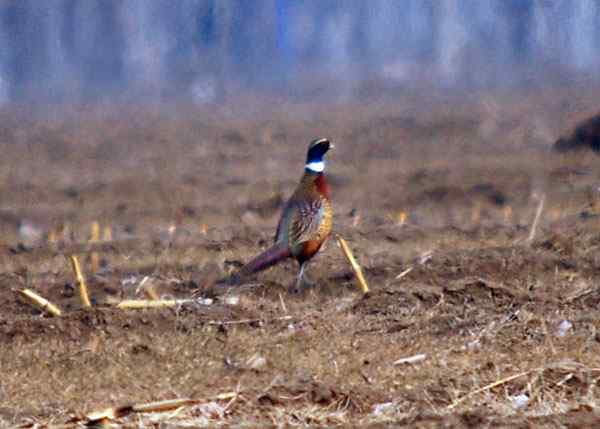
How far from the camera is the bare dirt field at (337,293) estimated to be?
676cm

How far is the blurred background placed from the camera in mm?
17922

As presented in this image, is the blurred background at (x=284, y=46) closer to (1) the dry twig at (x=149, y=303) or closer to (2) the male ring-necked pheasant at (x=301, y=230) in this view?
(2) the male ring-necked pheasant at (x=301, y=230)

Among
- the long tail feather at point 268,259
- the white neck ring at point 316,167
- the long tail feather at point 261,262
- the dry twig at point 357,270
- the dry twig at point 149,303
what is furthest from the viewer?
the white neck ring at point 316,167

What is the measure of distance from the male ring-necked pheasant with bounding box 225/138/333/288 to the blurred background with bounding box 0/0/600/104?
25.8ft

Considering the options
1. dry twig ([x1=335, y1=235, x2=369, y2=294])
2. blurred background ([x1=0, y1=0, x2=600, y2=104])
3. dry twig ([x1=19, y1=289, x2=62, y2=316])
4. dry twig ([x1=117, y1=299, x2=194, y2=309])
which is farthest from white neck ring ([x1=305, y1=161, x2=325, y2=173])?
blurred background ([x1=0, y1=0, x2=600, y2=104])

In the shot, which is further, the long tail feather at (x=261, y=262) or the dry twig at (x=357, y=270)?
the long tail feather at (x=261, y=262)

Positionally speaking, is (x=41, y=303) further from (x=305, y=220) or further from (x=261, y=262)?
(x=305, y=220)

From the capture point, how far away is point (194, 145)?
19062mm

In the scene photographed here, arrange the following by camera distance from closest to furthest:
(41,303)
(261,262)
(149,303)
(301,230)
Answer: (149,303) → (41,303) → (301,230) → (261,262)

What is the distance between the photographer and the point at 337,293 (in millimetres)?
8969

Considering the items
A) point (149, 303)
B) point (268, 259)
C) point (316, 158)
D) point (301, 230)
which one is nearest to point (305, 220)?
point (301, 230)

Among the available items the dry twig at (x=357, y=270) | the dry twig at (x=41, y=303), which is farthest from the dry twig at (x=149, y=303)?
the dry twig at (x=357, y=270)

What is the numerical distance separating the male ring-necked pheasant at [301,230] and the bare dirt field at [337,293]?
0.13m

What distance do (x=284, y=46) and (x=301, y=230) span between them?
420 inches
